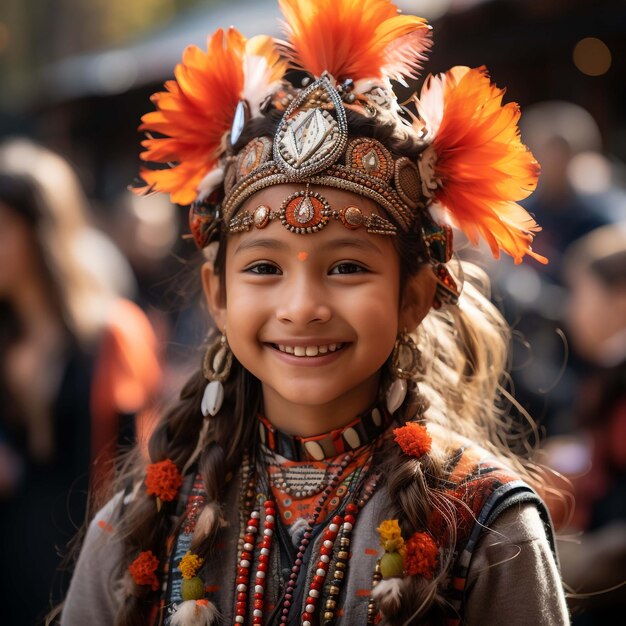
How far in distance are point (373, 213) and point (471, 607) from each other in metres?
0.87

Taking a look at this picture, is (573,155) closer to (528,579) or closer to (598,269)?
(598,269)

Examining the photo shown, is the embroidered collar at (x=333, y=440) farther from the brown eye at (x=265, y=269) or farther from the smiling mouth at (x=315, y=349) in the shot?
the brown eye at (x=265, y=269)

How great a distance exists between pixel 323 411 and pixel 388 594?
443 millimetres

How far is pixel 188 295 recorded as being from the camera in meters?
2.68

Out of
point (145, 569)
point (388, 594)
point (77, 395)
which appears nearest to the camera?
point (388, 594)

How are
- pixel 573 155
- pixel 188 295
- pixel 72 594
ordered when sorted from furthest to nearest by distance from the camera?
1. pixel 573 155
2. pixel 188 295
3. pixel 72 594

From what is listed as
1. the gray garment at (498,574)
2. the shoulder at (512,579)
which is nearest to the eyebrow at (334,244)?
the gray garment at (498,574)

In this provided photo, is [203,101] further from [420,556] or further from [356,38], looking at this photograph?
[420,556]

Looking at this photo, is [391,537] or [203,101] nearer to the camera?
[391,537]

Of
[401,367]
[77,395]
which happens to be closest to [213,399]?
[401,367]

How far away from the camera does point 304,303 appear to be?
200 centimetres

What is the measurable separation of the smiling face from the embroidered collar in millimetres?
91

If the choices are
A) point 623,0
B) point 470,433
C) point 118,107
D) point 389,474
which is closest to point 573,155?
point 623,0

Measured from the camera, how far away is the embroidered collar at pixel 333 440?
219cm
